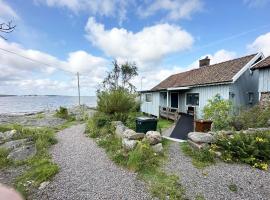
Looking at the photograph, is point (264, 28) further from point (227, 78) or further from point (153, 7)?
point (153, 7)

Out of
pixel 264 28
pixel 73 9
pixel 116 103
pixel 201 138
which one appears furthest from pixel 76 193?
pixel 264 28

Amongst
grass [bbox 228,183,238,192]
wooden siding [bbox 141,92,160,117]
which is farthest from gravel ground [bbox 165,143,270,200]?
wooden siding [bbox 141,92,160,117]

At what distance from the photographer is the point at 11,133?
9.36 m

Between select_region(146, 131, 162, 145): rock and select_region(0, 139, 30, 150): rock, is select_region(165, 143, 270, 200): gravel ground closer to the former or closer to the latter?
select_region(146, 131, 162, 145): rock

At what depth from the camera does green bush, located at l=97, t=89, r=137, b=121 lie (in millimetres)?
10914

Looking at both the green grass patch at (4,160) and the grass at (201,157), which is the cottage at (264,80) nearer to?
the grass at (201,157)

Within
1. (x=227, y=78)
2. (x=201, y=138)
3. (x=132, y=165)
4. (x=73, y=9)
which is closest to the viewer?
(x=132, y=165)

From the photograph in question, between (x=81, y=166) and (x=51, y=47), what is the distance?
1222 centimetres

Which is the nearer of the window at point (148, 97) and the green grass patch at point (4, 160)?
the green grass patch at point (4, 160)

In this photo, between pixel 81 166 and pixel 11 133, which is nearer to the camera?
pixel 81 166

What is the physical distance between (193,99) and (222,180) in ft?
34.4

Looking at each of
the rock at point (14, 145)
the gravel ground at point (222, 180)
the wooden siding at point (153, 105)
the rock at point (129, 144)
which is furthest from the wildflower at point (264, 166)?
the wooden siding at point (153, 105)

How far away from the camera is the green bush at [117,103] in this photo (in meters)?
10.9

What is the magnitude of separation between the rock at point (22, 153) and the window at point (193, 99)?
1134 cm
